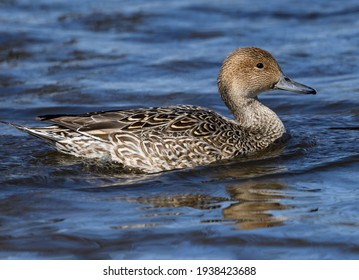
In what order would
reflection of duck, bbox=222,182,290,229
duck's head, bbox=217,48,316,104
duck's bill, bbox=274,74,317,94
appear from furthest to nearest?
duck's bill, bbox=274,74,317,94 < duck's head, bbox=217,48,316,104 < reflection of duck, bbox=222,182,290,229

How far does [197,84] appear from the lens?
12.9m

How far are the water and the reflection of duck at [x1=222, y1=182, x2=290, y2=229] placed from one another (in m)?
0.02

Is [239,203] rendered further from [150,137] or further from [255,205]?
[150,137]

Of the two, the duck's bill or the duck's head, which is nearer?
the duck's head

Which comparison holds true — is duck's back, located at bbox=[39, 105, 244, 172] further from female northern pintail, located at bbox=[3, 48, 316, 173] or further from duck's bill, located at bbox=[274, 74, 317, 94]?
duck's bill, located at bbox=[274, 74, 317, 94]

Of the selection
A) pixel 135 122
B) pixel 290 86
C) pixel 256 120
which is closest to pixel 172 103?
pixel 256 120

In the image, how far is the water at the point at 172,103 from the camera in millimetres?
7438

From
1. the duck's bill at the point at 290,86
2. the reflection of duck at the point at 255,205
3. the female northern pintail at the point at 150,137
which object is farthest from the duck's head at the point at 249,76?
the reflection of duck at the point at 255,205

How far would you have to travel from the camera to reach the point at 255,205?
8164mm

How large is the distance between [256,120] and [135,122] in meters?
1.44

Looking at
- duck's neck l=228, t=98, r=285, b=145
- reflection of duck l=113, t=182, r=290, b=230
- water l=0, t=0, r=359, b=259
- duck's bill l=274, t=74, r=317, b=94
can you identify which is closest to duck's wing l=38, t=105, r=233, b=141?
water l=0, t=0, r=359, b=259

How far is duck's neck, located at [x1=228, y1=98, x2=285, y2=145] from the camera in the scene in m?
10.1

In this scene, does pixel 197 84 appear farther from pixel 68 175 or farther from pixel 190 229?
pixel 190 229
